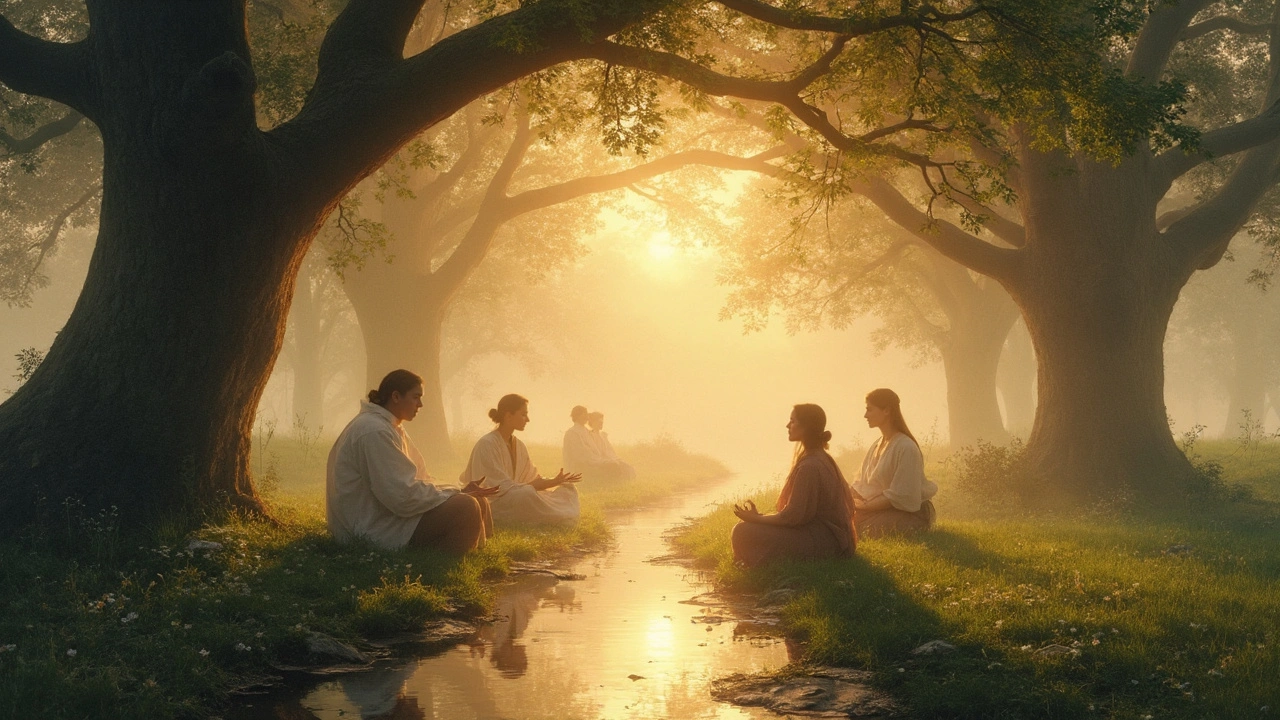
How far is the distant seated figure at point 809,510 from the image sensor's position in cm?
1012

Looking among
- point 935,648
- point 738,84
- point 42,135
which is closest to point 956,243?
point 738,84

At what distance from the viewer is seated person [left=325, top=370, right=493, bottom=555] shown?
388 inches

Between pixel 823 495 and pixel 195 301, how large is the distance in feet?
19.3

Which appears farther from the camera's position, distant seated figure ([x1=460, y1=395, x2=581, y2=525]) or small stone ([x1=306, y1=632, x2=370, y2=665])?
distant seated figure ([x1=460, y1=395, x2=581, y2=525])

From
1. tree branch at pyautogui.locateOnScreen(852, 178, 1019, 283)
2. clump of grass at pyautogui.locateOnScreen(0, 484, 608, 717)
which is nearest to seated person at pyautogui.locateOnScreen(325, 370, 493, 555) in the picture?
clump of grass at pyautogui.locateOnScreen(0, 484, 608, 717)

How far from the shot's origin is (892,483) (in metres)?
12.0

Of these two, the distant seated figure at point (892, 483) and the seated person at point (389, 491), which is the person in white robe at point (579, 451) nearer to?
the distant seated figure at point (892, 483)

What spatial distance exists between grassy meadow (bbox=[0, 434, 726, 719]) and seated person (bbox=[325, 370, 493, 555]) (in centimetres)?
29

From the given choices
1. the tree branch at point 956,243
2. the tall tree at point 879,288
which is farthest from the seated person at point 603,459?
the tree branch at point 956,243

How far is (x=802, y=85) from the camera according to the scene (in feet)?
35.4

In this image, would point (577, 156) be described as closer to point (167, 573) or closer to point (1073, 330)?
point (1073, 330)

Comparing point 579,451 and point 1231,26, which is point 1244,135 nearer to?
point 1231,26

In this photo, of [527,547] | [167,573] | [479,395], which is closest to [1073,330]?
[527,547]

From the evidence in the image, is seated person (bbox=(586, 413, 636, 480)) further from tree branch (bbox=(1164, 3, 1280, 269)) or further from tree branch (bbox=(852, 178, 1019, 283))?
tree branch (bbox=(1164, 3, 1280, 269))
